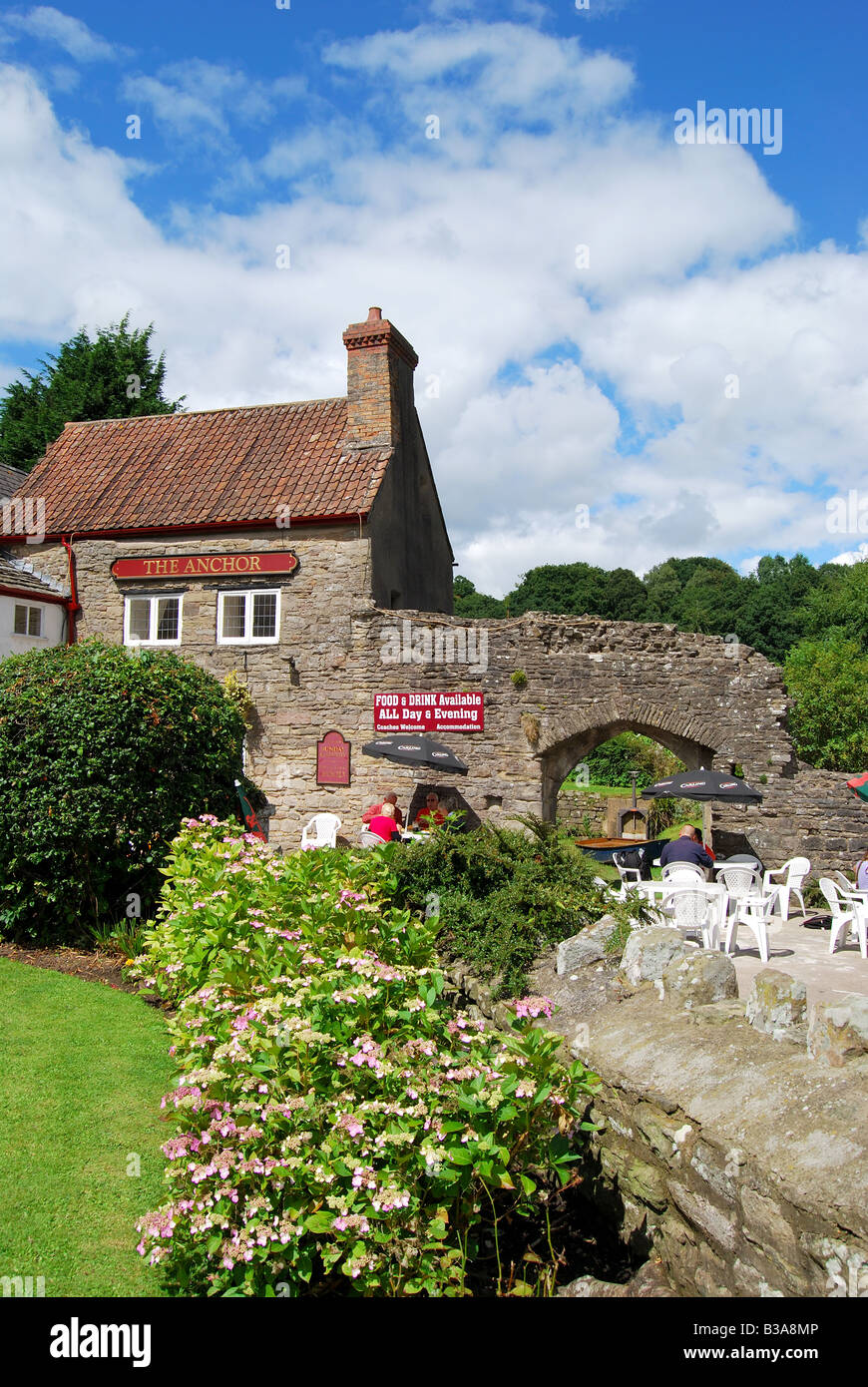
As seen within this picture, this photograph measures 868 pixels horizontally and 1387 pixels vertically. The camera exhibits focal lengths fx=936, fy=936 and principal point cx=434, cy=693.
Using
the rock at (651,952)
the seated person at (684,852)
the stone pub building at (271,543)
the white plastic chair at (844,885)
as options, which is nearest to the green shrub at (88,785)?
the rock at (651,952)

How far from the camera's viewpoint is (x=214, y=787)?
10.8 metres

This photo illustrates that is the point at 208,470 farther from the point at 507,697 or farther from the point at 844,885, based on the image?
the point at 844,885

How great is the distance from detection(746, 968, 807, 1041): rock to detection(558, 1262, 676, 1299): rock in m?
1.32

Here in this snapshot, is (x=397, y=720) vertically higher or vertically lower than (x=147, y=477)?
lower

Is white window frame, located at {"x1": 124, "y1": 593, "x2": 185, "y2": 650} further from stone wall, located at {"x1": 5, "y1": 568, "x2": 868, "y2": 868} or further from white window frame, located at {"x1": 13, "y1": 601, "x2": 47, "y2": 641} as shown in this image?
white window frame, located at {"x1": 13, "y1": 601, "x2": 47, "y2": 641}

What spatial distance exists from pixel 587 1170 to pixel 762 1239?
1.62 m

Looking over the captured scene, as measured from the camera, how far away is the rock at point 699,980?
5.61 metres

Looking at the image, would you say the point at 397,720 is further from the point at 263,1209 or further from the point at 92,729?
the point at 263,1209

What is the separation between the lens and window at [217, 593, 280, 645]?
18.3 m

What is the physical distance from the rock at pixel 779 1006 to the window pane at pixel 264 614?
47.2ft

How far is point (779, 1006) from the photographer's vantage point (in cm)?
484

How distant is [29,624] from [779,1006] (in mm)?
16947

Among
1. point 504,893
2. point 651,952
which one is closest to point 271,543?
point 504,893

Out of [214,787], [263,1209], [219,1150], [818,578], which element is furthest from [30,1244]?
[818,578]
